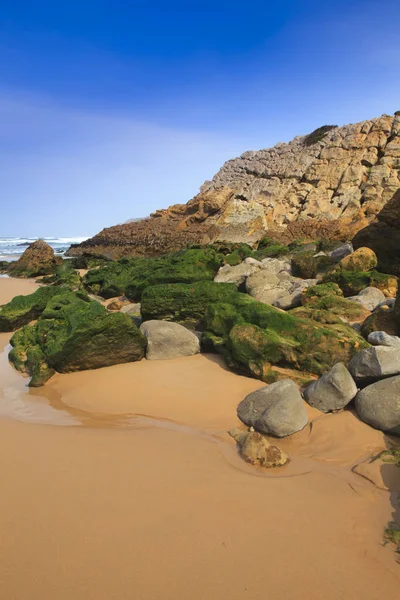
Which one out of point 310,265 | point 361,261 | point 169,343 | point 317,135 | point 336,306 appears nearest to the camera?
A: point 169,343

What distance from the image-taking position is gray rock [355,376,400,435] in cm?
369

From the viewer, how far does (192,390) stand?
479 cm

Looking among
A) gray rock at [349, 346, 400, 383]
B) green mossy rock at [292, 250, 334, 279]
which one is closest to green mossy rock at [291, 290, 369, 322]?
gray rock at [349, 346, 400, 383]

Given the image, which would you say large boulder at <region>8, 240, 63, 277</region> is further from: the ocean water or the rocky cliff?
the ocean water

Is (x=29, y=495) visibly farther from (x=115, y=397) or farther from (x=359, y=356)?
(x=359, y=356)

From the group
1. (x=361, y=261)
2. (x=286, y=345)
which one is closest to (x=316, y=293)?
(x=286, y=345)

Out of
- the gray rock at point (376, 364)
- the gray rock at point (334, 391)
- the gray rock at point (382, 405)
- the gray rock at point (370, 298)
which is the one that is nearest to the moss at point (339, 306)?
the gray rock at point (370, 298)

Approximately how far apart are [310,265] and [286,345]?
6.98 meters

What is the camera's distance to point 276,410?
3846 mm

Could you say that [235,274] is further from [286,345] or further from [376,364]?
[376,364]

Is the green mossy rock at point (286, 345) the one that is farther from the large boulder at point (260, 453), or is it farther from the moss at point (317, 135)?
the moss at point (317, 135)

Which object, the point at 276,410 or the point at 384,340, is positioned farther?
the point at 384,340

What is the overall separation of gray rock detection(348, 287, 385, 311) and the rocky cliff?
18.1 m

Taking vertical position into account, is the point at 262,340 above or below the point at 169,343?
above
